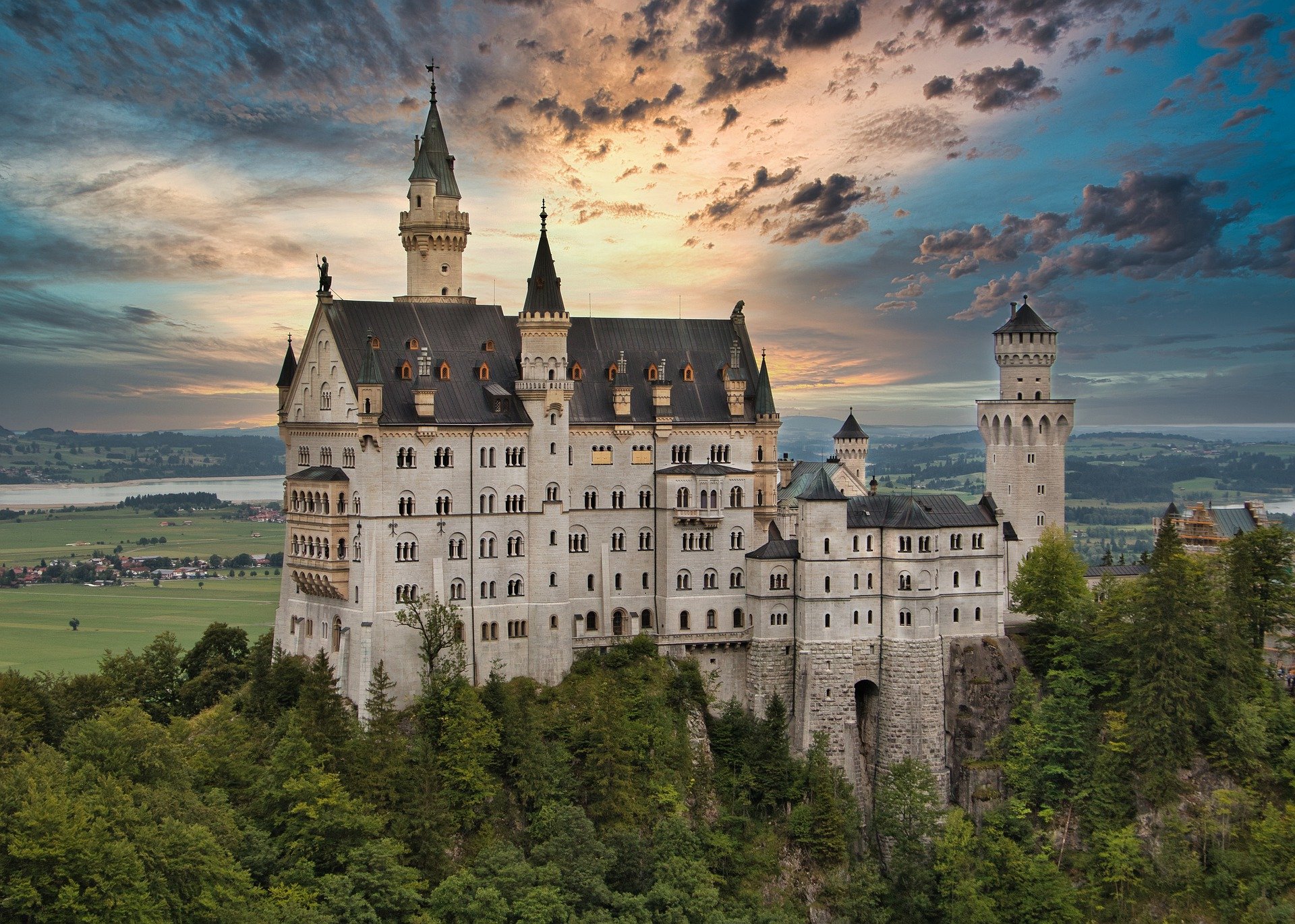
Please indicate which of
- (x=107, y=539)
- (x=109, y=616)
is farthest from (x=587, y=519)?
(x=107, y=539)

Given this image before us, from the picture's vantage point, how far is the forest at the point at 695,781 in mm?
73625

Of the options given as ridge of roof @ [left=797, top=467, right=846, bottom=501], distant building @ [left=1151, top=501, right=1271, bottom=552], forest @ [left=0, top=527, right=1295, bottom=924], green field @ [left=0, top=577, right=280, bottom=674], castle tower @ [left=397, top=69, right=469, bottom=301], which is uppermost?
castle tower @ [left=397, top=69, right=469, bottom=301]

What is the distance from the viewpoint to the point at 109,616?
136500mm

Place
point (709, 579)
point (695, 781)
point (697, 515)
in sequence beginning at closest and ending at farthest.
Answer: point (695, 781) → point (697, 515) → point (709, 579)

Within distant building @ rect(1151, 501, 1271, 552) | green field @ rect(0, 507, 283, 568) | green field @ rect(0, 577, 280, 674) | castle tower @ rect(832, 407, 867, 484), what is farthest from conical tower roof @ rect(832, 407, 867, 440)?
green field @ rect(0, 507, 283, 568)

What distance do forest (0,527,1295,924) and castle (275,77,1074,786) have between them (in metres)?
2.61

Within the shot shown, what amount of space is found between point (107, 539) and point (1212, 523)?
137608 millimetres

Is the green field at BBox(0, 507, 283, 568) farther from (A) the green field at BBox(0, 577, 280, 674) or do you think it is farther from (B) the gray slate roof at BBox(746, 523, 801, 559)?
(B) the gray slate roof at BBox(746, 523, 801, 559)

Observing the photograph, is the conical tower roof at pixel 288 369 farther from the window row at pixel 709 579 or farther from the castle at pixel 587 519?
the window row at pixel 709 579

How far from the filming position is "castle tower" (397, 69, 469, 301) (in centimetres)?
9625

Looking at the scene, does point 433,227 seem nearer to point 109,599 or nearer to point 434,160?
point 434,160

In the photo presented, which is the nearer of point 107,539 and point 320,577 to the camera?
point 320,577

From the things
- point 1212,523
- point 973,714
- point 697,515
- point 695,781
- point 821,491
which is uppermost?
point 821,491

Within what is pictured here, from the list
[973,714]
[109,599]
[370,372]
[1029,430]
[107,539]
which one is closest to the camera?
[370,372]
